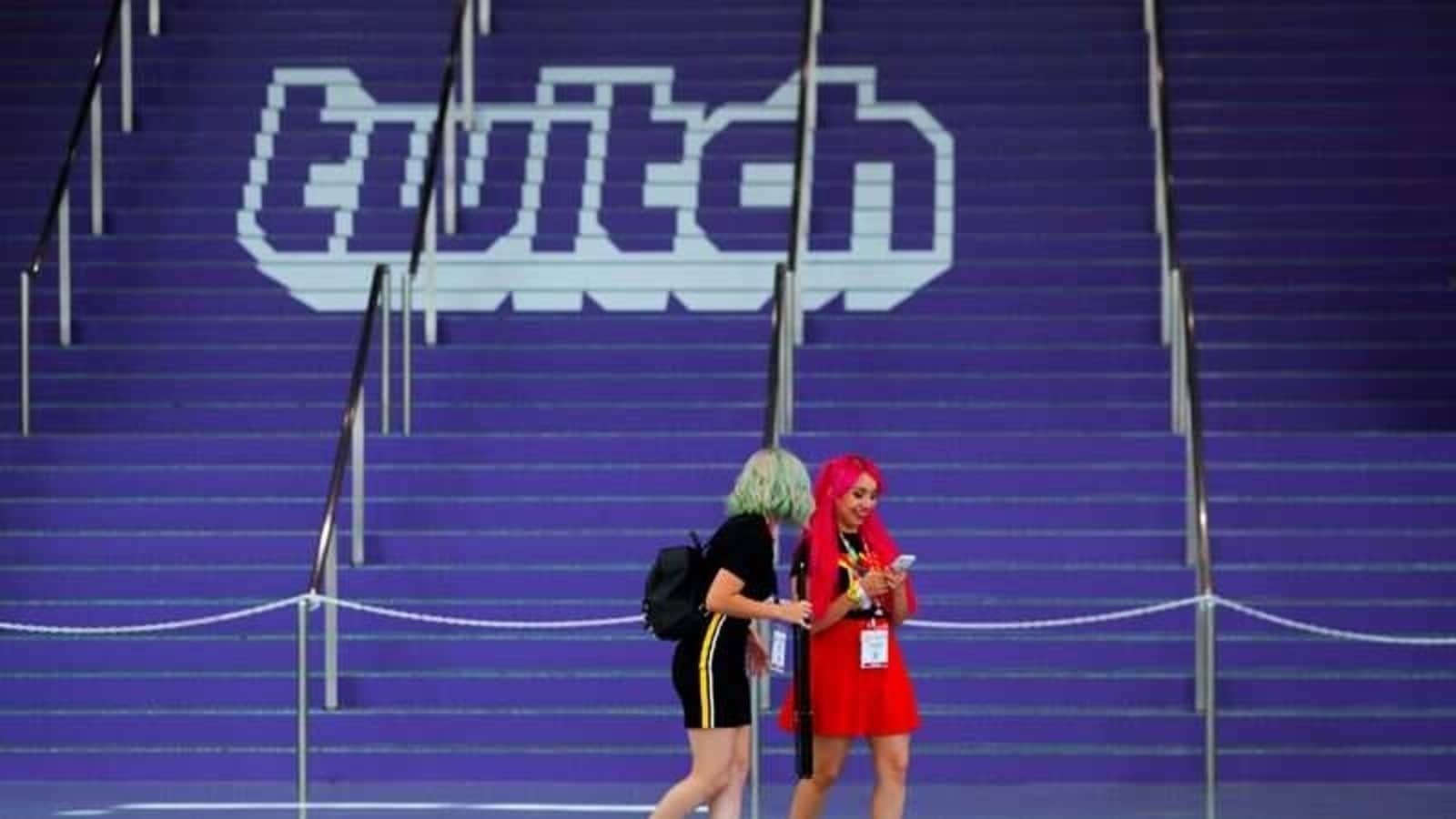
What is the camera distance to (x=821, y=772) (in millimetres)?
10273

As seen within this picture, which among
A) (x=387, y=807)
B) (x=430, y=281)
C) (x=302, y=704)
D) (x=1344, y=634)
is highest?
(x=430, y=281)

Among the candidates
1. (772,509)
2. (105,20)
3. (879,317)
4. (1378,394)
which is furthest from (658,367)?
(772,509)

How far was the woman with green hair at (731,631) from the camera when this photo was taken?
972 cm

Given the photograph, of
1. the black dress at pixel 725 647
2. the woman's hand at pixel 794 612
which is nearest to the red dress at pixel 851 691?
the woman's hand at pixel 794 612

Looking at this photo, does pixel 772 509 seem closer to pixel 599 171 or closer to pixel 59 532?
pixel 59 532

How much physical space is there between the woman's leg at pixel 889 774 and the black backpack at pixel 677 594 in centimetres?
80

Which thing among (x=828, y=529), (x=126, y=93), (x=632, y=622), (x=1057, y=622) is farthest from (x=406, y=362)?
(x=828, y=529)

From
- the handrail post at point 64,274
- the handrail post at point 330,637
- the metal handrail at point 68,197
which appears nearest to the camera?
the handrail post at point 330,637

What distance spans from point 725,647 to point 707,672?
0.11m

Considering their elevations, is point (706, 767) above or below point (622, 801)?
above

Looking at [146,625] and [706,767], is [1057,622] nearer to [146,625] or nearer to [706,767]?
[706,767]

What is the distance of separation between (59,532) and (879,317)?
14.6 ft

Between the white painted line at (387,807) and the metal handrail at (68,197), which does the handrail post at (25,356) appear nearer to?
the metal handrail at (68,197)

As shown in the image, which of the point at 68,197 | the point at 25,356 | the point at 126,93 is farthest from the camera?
the point at 126,93
